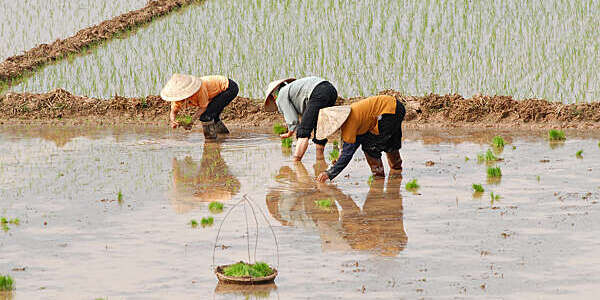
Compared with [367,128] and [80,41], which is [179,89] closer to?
[367,128]

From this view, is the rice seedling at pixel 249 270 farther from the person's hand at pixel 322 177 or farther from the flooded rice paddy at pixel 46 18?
the flooded rice paddy at pixel 46 18

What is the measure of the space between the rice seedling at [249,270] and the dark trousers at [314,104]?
4.34 metres

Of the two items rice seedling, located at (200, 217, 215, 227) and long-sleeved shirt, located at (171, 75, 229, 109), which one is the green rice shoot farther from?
long-sleeved shirt, located at (171, 75, 229, 109)

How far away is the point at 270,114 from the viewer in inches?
531

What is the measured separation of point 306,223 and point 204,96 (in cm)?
476

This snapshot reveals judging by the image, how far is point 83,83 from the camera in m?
14.7

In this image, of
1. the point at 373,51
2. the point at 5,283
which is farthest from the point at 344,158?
Result: the point at 373,51

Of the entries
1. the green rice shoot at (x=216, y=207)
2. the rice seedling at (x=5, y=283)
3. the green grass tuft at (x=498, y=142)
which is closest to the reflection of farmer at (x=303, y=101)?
the green grass tuft at (x=498, y=142)

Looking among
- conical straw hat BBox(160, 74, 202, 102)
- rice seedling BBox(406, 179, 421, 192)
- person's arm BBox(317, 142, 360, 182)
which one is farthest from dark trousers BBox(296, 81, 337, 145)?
conical straw hat BBox(160, 74, 202, 102)

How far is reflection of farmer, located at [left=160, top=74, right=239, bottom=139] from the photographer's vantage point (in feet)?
36.1

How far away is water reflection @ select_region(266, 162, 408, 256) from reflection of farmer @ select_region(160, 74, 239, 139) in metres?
2.28

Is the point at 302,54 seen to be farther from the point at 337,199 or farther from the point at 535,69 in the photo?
the point at 337,199

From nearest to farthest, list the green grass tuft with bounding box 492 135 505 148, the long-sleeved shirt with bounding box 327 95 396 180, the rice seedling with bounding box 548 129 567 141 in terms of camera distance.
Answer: the long-sleeved shirt with bounding box 327 95 396 180
the green grass tuft with bounding box 492 135 505 148
the rice seedling with bounding box 548 129 567 141

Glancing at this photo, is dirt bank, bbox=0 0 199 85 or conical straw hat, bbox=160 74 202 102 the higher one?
dirt bank, bbox=0 0 199 85
